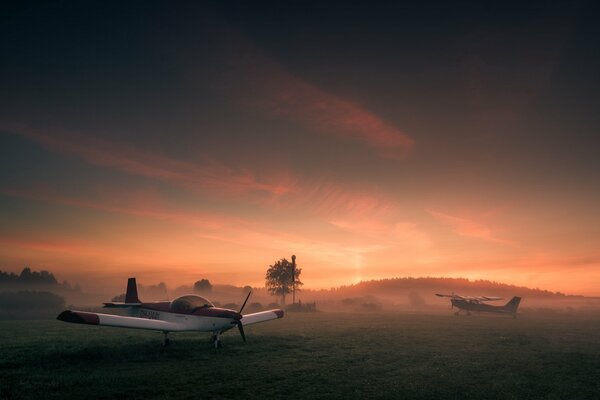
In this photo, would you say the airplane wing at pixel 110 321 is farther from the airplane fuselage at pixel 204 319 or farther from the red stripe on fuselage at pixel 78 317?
the airplane fuselage at pixel 204 319

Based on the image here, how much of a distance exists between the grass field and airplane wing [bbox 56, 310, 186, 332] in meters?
1.25

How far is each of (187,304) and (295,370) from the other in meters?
8.36

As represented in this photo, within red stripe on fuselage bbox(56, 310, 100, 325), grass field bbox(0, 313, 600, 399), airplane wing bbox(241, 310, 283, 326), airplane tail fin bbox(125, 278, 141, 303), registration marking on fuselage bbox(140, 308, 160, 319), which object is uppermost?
airplane tail fin bbox(125, 278, 141, 303)

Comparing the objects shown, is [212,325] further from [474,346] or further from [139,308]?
[474,346]

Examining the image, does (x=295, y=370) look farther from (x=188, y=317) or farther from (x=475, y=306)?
(x=475, y=306)

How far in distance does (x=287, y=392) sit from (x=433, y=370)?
6.87m

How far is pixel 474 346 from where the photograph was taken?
20859 millimetres

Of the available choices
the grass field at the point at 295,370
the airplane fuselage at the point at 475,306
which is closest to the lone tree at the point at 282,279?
the airplane fuselage at the point at 475,306

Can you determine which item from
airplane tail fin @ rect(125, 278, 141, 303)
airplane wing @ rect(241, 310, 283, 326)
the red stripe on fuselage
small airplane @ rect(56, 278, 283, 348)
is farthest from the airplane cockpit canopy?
airplane tail fin @ rect(125, 278, 141, 303)

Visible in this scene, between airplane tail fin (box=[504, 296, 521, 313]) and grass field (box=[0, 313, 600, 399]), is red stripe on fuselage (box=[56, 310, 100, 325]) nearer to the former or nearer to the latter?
grass field (box=[0, 313, 600, 399])

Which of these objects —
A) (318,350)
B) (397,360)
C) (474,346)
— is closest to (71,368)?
(318,350)

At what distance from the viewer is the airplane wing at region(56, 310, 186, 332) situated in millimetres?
14281

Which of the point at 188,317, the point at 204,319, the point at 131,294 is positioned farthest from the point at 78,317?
the point at 131,294

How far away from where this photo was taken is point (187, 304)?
19.1 meters
